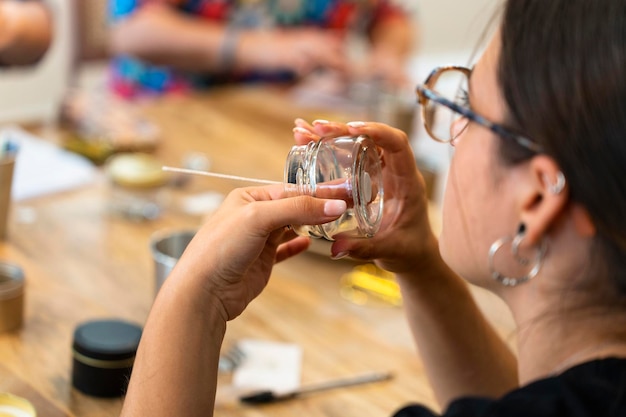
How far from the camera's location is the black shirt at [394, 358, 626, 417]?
80 cm

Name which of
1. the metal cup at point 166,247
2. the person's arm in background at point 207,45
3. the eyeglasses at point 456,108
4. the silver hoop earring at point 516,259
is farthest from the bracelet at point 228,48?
the silver hoop earring at point 516,259

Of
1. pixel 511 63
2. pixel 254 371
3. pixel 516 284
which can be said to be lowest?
pixel 254 371

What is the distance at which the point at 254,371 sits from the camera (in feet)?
3.87

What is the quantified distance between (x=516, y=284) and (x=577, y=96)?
0.70 ft

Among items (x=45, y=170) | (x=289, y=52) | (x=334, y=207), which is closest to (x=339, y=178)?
(x=334, y=207)

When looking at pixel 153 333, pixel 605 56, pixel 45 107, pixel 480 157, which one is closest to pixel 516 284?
pixel 480 157

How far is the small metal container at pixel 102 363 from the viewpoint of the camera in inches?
40.9

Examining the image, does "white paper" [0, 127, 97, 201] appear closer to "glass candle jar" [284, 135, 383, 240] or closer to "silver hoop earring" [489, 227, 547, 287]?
"glass candle jar" [284, 135, 383, 240]

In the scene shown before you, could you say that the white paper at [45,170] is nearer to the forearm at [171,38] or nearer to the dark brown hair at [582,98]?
the forearm at [171,38]

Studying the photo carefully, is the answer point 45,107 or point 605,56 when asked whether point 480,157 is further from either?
point 45,107

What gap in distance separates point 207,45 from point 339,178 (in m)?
1.70

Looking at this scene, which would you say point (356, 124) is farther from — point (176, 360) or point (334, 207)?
point (176, 360)

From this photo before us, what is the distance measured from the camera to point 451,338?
1.14 m

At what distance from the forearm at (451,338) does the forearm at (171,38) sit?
1.60 meters
